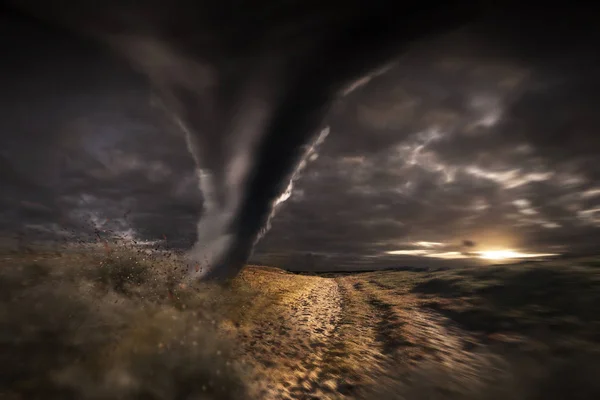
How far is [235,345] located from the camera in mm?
9906

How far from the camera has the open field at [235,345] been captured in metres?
6.54

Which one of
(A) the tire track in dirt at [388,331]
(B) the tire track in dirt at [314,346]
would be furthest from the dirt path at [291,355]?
(A) the tire track in dirt at [388,331]

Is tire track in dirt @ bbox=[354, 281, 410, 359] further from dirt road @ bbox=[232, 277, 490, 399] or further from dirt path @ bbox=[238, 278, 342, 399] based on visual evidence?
dirt path @ bbox=[238, 278, 342, 399]

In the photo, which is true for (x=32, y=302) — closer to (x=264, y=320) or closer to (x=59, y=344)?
(x=59, y=344)

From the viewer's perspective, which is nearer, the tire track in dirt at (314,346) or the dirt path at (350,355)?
the tire track in dirt at (314,346)

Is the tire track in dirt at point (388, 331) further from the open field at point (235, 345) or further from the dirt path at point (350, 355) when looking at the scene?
the open field at point (235, 345)

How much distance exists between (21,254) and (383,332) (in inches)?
783

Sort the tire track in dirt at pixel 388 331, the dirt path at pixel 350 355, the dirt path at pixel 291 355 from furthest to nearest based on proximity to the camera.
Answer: the tire track in dirt at pixel 388 331 → the dirt path at pixel 350 355 → the dirt path at pixel 291 355

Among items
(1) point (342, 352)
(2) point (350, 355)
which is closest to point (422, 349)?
(2) point (350, 355)

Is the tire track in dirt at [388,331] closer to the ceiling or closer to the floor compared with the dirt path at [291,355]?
closer to the floor

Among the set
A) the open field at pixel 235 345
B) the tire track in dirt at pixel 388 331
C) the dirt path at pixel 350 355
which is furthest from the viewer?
the tire track in dirt at pixel 388 331

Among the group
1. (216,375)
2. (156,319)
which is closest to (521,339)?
(216,375)

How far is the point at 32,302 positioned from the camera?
354 inches

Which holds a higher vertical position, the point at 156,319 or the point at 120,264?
the point at 120,264
